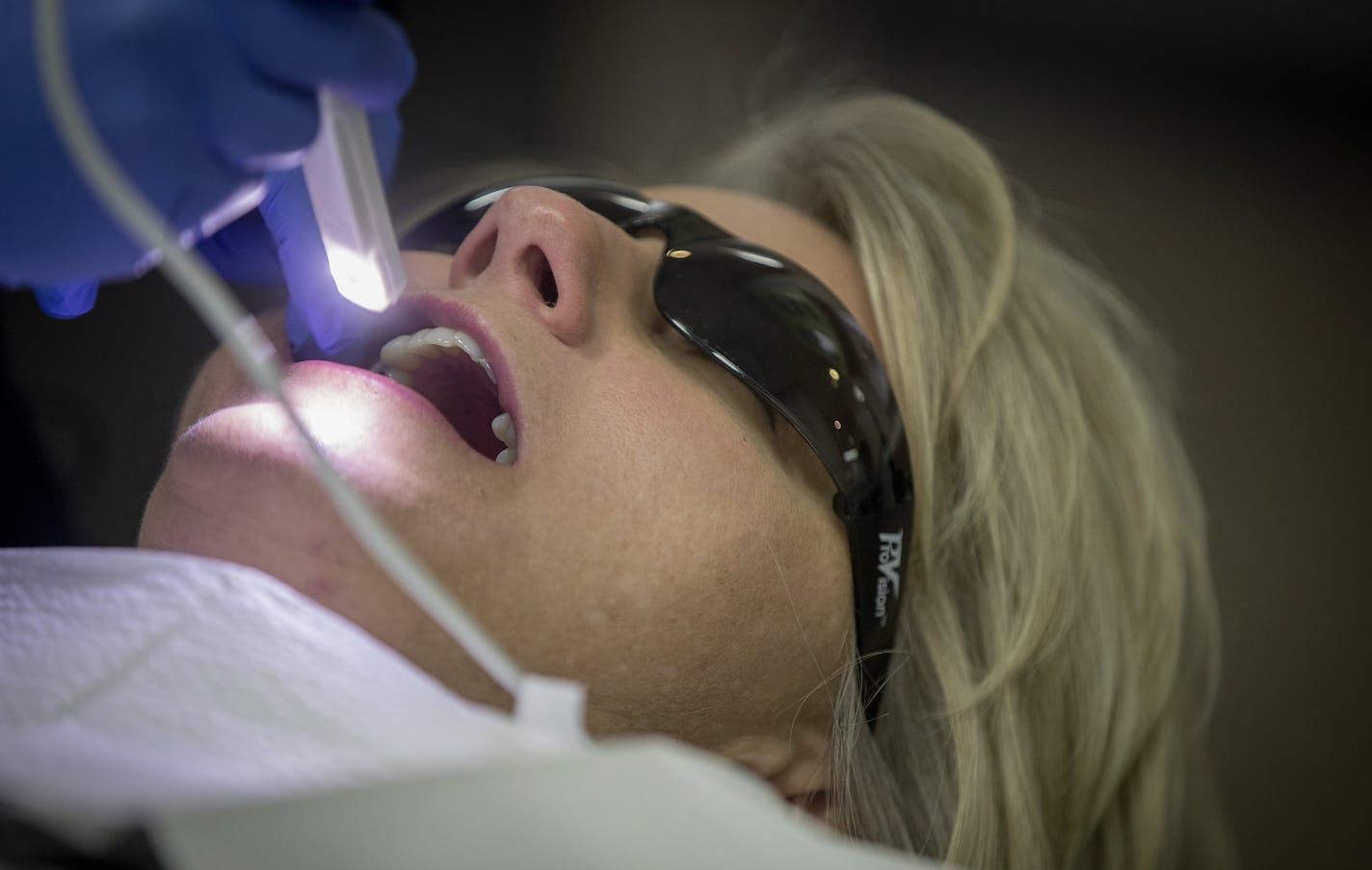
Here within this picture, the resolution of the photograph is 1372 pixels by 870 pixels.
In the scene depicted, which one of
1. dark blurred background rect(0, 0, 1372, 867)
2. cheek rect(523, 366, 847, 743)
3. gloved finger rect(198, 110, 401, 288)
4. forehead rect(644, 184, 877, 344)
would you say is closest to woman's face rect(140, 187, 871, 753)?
cheek rect(523, 366, 847, 743)

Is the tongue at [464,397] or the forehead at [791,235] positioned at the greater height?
the forehead at [791,235]

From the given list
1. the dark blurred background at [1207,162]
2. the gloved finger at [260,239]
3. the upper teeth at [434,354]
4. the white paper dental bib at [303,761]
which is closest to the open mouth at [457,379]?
the upper teeth at [434,354]

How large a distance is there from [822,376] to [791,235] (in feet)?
0.92

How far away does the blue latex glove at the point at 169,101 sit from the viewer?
0.55 meters

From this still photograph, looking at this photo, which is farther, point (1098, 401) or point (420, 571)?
point (1098, 401)

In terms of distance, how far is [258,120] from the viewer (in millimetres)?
575

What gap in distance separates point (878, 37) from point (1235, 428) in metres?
0.90

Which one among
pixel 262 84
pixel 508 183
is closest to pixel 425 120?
pixel 508 183

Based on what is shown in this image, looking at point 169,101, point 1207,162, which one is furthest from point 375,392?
point 1207,162

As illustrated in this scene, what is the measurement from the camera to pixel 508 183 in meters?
1.00

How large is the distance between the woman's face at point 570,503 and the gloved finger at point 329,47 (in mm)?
180

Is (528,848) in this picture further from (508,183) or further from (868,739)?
(508,183)

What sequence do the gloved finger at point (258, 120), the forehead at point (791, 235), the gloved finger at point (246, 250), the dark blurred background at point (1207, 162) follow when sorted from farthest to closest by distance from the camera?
the dark blurred background at point (1207, 162) → the forehead at point (791, 235) → the gloved finger at point (246, 250) → the gloved finger at point (258, 120)

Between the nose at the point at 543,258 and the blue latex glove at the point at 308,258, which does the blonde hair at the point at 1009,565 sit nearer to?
the nose at the point at 543,258
